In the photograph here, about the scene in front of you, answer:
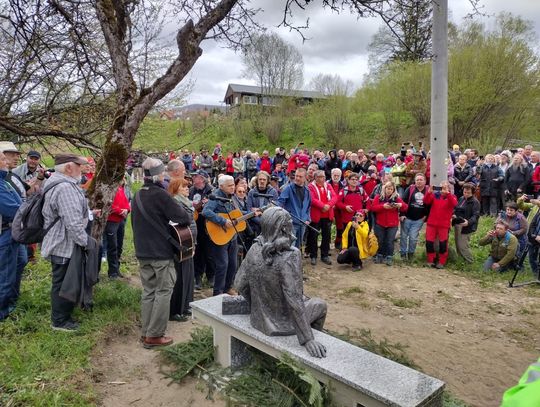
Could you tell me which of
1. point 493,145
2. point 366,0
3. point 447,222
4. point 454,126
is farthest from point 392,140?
point 366,0

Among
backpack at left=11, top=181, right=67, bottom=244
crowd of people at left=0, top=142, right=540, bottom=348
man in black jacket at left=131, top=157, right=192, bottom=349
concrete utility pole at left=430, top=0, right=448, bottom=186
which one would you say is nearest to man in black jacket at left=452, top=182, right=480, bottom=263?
crowd of people at left=0, top=142, right=540, bottom=348

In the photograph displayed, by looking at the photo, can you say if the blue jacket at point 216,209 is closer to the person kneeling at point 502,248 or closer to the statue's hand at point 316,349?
the statue's hand at point 316,349

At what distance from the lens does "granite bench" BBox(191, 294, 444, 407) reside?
252 centimetres

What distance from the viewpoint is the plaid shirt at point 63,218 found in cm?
412

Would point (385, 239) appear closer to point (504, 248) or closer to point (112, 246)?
point (504, 248)

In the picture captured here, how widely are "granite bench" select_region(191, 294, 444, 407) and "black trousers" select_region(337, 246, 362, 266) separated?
441cm

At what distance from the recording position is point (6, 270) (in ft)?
15.1

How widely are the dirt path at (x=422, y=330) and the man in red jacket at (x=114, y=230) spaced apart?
214 centimetres

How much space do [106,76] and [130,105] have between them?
2.75 ft

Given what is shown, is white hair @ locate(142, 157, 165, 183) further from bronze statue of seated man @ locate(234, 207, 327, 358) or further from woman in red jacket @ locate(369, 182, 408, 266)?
woman in red jacket @ locate(369, 182, 408, 266)

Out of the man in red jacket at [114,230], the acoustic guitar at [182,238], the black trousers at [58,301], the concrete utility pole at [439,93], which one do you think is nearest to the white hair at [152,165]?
the acoustic guitar at [182,238]

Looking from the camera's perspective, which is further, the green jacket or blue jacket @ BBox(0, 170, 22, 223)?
the green jacket

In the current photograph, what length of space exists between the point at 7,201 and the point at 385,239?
6.42m

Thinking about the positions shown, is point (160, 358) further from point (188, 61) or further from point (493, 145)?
point (493, 145)
